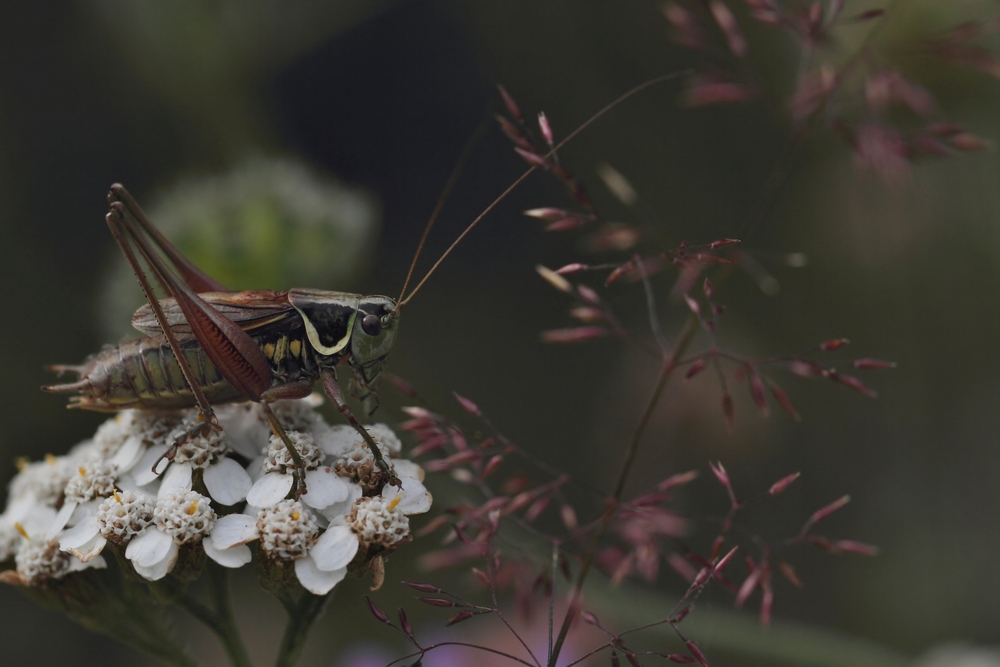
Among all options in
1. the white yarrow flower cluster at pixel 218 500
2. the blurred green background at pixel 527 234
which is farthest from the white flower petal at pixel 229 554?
the blurred green background at pixel 527 234

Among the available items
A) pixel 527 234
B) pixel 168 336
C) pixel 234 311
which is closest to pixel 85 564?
pixel 168 336

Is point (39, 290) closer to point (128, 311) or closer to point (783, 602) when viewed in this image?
point (128, 311)

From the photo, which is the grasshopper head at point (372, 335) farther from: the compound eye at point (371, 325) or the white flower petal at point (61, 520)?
the white flower petal at point (61, 520)

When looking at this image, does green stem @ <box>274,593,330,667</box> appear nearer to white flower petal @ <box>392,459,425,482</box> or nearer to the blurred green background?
white flower petal @ <box>392,459,425,482</box>

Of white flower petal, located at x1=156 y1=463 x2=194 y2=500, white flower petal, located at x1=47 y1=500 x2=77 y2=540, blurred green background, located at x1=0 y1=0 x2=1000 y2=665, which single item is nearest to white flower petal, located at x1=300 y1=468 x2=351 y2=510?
white flower petal, located at x1=156 y1=463 x2=194 y2=500

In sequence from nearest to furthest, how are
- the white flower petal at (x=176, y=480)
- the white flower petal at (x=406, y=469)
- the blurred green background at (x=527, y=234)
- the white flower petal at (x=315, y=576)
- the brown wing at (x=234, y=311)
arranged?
1. the white flower petal at (x=315, y=576)
2. the white flower petal at (x=176, y=480)
3. the white flower petal at (x=406, y=469)
4. the brown wing at (x=234, y=311)
5. the blurred green background at (x=527, y=234)

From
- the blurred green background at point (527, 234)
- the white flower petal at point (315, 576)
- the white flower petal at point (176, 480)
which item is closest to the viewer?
the white flower petal at point (315, 576)
